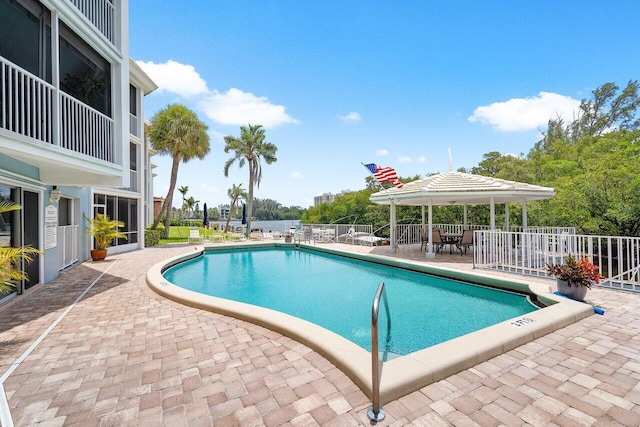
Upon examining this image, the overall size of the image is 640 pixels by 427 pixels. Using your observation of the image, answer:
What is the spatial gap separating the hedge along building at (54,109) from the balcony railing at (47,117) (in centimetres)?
2

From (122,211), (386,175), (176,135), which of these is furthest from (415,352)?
(176,135)

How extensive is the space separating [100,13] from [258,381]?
8.82m

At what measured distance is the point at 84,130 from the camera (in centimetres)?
618

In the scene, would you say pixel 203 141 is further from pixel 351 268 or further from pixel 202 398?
pixel 202 398

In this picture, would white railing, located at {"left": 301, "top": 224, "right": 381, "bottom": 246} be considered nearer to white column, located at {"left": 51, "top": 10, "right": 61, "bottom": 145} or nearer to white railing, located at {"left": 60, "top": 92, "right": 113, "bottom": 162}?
white railing, located at {"left": 60, "top": 92, "right": 113, "bottom": 162}

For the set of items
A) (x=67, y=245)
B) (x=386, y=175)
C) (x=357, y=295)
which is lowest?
(x=357, y=295)

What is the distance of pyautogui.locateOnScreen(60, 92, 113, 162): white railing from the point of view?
568cm

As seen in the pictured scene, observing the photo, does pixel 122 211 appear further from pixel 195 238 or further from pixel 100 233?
pixel 195 238

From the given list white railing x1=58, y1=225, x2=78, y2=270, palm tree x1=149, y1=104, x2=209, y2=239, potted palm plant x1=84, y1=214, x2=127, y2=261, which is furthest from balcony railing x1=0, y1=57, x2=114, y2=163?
→ palm tree x1=149, y1=104, x2=209, y2=239

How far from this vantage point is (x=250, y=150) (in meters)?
24.7

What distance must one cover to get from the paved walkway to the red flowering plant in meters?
0.73

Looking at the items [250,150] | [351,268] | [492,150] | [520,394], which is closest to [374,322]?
[520,394]

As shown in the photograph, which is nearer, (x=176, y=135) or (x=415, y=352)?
(x=415, y=352)

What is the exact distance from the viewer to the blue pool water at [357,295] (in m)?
5.53
